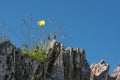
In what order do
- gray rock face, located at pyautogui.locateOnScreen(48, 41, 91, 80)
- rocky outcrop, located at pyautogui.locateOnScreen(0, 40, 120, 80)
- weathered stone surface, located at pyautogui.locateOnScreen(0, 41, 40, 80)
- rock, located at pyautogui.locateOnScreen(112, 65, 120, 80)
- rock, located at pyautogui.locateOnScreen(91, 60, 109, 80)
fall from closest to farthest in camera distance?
1. weathered stone surface, located at pyautogui.locateOnScreen(0, 41, 40, 80)
2. rocky outcrop, located at pyautogui.locateOnScreen(0, 40, 120, 80)
3. gray rock face, located at pyautogui.locateOnScreen(48, 41, 91, 80)
4. rock, located at pyautogui.locateOnScreen(91, 60, 109, 80)
5. rock, located at pyautogui.locateOnScreen(112, 65, 120, 80)

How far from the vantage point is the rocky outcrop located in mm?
10789

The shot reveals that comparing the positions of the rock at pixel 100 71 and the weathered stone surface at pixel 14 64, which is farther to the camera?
the rock at pixel 100 71

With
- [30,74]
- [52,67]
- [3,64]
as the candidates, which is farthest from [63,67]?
[3,64]

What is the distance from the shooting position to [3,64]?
10.6 metres

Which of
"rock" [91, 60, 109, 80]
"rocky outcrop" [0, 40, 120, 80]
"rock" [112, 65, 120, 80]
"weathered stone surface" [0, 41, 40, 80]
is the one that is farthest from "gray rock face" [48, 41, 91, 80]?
"rock" [112, 65, 120, 80]

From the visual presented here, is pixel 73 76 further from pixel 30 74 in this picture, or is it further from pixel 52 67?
pixel 30 74

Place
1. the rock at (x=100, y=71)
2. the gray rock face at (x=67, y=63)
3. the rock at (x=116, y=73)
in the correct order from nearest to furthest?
the gray rock face at (x=67, y=63), the rock at (x=100, y=71), the rock at (x=116, y=73)

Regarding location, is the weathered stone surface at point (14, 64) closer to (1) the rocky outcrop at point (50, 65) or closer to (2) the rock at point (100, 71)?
(1) the rocky outcrop at point (50, 65)

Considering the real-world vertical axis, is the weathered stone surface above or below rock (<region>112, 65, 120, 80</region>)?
below

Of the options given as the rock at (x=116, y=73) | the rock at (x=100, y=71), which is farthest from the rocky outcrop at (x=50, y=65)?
the rock at (x=116, y=73)

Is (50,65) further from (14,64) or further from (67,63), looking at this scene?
(14,64)

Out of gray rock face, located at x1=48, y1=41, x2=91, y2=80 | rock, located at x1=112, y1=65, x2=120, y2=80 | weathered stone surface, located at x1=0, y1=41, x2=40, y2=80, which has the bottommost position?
weathered stone surface, located at x1=0, y1=41, x2=40, y2=80

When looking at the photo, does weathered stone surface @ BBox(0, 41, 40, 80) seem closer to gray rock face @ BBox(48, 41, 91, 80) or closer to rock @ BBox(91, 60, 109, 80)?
gray rock face @ BBox(48, 41, 91, 80)

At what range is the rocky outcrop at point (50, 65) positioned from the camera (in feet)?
35.4
